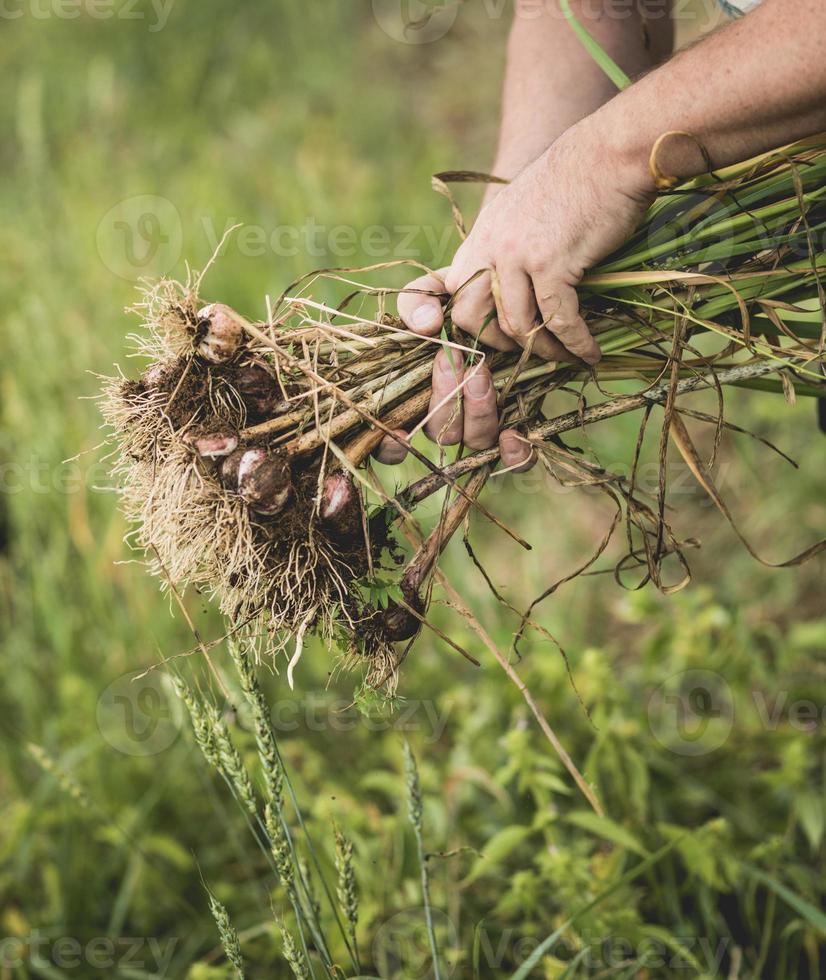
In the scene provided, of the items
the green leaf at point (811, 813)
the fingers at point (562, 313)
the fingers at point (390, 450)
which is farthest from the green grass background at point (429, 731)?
the fingers at point (562, 313)

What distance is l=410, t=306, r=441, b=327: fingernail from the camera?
113cm

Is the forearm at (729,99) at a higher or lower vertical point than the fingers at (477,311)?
higher

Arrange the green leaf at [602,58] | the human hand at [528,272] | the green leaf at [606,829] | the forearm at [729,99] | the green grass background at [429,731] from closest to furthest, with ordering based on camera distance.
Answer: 1. the forearm at [729,99]
2. the human hand at [528,272]
3. the green leaf at [602,58]
4. the green leaf at [606,829]
5. the green grass background at [429,731]

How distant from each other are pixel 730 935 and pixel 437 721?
70 centimetres

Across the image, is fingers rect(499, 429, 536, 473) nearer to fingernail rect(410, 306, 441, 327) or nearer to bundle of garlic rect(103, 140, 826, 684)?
bundle of garlic rect(103, 140, 826, 684)

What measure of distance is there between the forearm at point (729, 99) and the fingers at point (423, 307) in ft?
0.93

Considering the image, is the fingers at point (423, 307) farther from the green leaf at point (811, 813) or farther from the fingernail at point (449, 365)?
the green leaf at point (811, 813)

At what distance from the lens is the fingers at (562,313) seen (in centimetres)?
105

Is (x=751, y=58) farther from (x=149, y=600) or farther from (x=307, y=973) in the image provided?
(x=149, y=600)

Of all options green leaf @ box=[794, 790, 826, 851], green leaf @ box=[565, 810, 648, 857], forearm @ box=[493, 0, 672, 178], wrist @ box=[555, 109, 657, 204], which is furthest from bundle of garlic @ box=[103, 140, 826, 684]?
green leaf @ box=[794, 790, 826, 851]

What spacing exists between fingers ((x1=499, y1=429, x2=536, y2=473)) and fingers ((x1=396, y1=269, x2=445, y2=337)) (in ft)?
0.57

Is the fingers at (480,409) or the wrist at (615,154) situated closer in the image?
the wrist at (615,154)

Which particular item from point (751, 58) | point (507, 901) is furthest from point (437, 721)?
point (751, 58)

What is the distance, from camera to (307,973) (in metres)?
0.99
